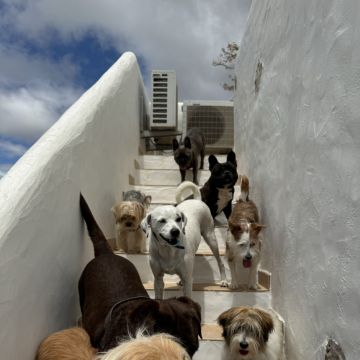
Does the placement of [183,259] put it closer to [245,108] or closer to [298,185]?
[298,185]

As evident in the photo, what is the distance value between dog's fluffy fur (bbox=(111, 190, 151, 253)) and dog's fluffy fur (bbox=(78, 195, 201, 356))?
118 cm

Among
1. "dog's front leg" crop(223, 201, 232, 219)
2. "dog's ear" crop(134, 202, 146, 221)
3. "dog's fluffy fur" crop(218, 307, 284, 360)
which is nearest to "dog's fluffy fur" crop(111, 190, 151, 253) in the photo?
"dog's ear" crop(134, 202, 146, 221)

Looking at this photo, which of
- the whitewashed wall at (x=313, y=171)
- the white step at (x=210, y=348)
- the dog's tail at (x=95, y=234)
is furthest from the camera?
the dog's tail at (x=95, y=234)

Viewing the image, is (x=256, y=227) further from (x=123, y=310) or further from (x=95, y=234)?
(x=123, y=310)

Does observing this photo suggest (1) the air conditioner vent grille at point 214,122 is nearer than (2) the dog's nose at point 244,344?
No

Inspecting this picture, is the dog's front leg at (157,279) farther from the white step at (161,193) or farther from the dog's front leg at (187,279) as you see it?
the white step at (161,193)

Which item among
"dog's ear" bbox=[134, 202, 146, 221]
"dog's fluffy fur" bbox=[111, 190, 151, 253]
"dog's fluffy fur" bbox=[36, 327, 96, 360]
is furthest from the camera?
"dog's ear" bbox=[134, 202, 146, 221]

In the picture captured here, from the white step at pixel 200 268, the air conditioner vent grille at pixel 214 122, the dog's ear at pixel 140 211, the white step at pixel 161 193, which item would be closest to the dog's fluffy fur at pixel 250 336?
the white step at pixel 200 268

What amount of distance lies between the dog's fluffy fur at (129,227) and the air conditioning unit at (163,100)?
378 cm

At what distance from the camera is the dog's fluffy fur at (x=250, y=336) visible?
265 cm

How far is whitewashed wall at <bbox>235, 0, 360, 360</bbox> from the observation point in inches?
71.8

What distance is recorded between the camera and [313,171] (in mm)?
2406

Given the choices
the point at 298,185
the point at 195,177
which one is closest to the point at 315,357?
the point at 298,185

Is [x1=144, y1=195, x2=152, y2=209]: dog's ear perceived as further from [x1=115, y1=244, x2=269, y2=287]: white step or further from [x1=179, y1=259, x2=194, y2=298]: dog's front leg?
[x1=179, y1=259, x2=194, y2=298]: dog's front leg
